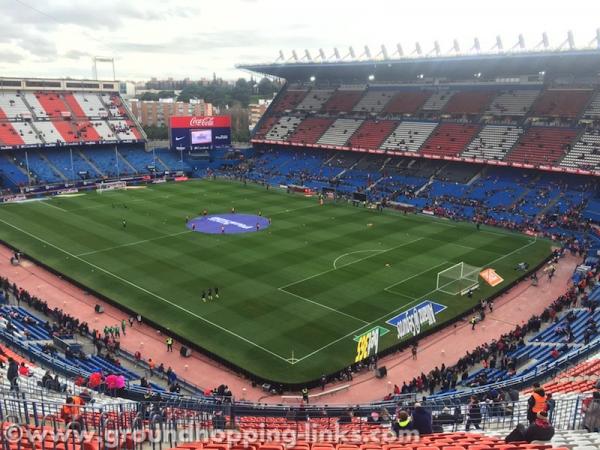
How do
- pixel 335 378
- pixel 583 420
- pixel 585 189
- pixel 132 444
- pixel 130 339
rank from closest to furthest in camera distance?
pixel 132 444, pixel 583 420, pixel 335 378, pixel 130 339, pixel 585 189

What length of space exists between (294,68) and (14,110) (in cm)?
4701

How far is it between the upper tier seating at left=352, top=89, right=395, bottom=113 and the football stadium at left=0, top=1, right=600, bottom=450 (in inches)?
15.8

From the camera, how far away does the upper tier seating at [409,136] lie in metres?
77.4

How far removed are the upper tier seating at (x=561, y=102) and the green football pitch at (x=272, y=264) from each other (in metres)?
25.1

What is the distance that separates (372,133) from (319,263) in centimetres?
4603

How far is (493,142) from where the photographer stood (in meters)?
70.8

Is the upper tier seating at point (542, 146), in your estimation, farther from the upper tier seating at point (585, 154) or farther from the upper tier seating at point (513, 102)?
the upper tier seating at point (513, 102)

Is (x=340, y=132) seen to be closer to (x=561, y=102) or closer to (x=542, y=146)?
(x=542, y=146)

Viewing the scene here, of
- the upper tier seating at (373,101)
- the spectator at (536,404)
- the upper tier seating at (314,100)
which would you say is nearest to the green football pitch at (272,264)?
the spectator at (536,404)

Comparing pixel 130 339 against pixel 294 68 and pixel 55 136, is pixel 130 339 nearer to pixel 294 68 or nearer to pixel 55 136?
pixel 55 136

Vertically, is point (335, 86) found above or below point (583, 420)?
above

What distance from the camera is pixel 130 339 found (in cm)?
3128

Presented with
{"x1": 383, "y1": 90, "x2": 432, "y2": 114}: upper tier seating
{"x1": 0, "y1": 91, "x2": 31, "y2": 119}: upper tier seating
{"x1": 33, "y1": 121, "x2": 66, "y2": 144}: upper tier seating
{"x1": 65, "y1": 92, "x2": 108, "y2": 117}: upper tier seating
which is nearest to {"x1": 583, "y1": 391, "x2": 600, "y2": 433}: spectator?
{"x1": 383, "y1": 90, "x2": 432, "y2": 114}: upper tier seating

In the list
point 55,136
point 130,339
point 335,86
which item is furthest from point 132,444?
point 335,86
